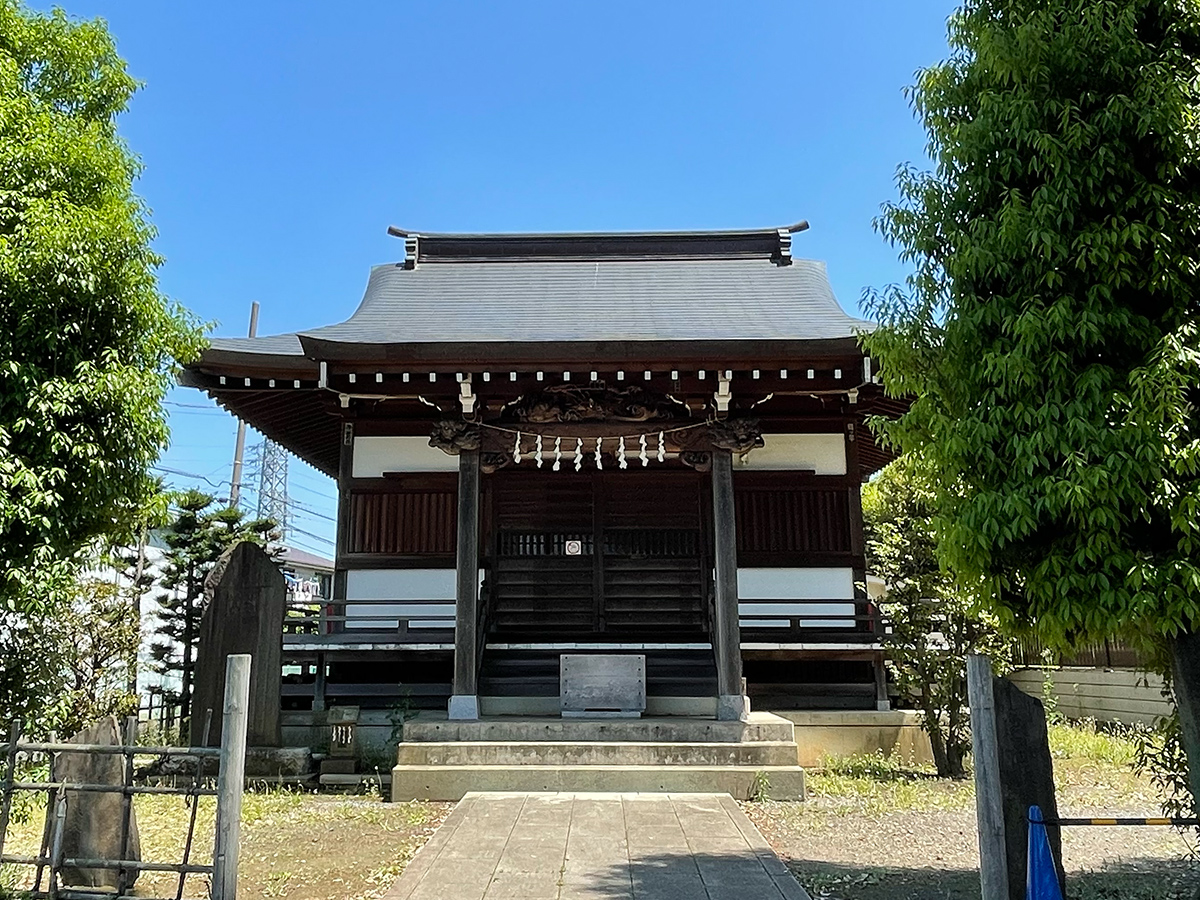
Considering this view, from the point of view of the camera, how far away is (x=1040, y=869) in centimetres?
365

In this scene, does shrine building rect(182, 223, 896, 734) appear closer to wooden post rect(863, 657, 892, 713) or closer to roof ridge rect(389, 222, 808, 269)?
wooden post rect(863, 657, 892, 713)

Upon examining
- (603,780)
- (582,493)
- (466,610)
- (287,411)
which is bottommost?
(603,780)

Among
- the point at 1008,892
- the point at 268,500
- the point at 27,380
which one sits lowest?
the point at 1008,892

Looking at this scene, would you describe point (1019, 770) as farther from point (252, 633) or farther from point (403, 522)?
point (403, 522)

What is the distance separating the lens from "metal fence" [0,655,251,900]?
4.25 meters

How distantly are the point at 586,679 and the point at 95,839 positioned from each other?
490 centimetres

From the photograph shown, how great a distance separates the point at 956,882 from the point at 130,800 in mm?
4872

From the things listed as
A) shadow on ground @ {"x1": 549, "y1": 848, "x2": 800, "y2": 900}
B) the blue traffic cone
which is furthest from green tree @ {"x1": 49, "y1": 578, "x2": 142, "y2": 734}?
the blue traffic cone

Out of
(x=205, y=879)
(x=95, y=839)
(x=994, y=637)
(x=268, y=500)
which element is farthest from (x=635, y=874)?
(x=268, y=500)

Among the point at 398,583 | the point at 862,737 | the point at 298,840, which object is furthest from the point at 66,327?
the point at 862,737

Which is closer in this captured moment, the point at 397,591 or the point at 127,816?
the point at 127,816

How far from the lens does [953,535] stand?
440cm

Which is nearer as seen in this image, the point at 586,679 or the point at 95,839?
the point at 95,839

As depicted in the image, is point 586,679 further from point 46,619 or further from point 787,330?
point 46,619
